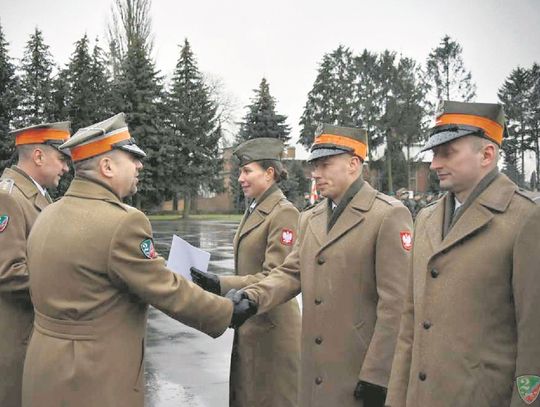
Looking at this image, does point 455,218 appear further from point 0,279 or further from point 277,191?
point 0,279

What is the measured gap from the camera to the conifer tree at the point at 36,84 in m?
35.7

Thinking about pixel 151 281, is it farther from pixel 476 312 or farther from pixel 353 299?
pixel 476 312

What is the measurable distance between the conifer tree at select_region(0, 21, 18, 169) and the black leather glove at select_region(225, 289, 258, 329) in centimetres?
3201

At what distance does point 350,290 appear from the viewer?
361 centimetres

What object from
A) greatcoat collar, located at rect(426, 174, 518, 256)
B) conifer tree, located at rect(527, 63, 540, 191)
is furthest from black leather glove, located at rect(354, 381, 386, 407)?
conifer tree, located at rect(527, 63, 540, 191)

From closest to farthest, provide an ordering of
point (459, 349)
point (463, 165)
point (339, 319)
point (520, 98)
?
point (459, 349) → point (463, 165) → point (339, 319) → point (520, 98)

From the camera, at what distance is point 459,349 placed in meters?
2.65

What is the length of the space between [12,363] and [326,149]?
2625 mm

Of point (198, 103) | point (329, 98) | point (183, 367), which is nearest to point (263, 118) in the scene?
point (198, 103)

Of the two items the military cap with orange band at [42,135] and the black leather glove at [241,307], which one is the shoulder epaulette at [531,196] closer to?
the black leather glove at [241,307]

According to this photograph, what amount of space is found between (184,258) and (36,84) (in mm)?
36550

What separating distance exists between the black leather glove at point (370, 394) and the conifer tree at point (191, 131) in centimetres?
4169

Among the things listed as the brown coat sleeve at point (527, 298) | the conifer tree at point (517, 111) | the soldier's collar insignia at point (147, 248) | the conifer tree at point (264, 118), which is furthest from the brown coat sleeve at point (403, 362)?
the conifer tree at point (517, 111)

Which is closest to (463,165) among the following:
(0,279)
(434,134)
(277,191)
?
(434,134)
